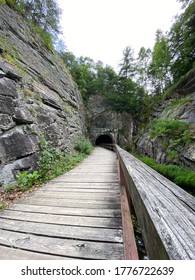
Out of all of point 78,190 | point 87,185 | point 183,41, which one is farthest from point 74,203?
point 183,41

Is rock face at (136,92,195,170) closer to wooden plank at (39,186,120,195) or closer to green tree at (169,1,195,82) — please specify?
green tree at (169,1,195,82)

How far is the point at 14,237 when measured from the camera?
5.23 ft

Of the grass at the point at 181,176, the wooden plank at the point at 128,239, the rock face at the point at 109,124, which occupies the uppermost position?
the rock face at the point at 109,124

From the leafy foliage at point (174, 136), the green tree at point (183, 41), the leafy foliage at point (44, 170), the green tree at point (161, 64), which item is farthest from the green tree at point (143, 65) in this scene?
the leafy foliage at point (44, 170)

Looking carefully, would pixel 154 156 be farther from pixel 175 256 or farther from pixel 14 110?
pixel 175 256

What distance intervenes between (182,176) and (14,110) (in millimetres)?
6832

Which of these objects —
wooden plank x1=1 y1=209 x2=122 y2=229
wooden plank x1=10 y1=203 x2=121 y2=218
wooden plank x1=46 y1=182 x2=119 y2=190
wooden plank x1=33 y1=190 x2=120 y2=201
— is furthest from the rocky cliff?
wooden plank x1=1 y1=209 x2=122 y2=229

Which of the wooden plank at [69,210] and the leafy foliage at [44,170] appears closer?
the wooden plank at [69,210]

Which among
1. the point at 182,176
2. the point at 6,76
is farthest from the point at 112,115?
the point at 6,76

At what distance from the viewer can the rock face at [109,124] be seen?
18000 millimetres

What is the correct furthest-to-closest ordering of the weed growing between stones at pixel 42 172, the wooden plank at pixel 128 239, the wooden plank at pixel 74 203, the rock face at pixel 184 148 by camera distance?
the rock face at pixel 184 148 < the weed growing between stones at pixel 42 172 < the wooden plank at pixel 74 203 < the wooden plank at pixel 128 239

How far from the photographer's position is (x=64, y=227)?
5.63ft

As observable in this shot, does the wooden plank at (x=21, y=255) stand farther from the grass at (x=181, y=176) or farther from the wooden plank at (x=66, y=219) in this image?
the grass at (x=181, y=176)

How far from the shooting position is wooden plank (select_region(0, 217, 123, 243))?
4.91 feet
